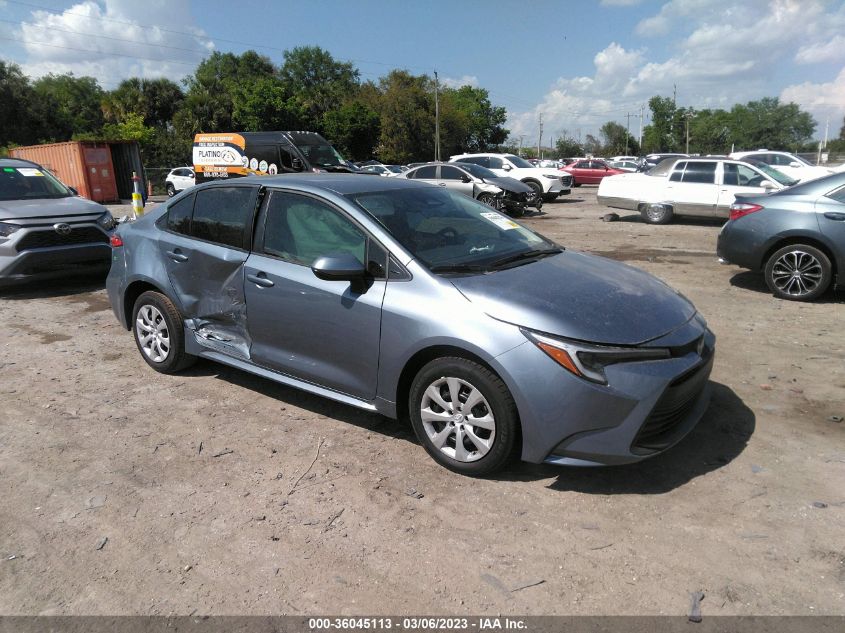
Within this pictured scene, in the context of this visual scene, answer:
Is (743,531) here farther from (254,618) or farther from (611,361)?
(254,618)

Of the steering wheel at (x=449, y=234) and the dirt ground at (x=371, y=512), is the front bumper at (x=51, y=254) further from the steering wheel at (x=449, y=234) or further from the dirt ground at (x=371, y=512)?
the steering wheel at (x=449, y=234)

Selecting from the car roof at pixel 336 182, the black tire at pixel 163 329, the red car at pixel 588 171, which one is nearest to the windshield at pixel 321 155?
the black tire at pixel 163 329

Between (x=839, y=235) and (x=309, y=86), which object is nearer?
(x=839, y=235)

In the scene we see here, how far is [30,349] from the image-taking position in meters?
5.90

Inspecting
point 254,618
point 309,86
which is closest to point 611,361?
point 254,618

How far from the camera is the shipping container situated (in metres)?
23.1

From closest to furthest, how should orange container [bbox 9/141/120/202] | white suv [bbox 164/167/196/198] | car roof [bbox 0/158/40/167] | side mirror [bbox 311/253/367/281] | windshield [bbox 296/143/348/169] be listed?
side mirror [bbox 311/253/367/281]
car roof [bbox 0/158/40/167]
windshield [bbox 296/143/348/169]
orange container [bbox 9/141/120/202]
white suv [bbox 164/167/196/198]

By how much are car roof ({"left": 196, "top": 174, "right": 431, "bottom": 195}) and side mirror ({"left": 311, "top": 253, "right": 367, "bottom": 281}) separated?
2.12ft

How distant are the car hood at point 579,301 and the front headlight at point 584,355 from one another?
0.04m

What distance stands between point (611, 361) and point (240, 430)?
2463mm

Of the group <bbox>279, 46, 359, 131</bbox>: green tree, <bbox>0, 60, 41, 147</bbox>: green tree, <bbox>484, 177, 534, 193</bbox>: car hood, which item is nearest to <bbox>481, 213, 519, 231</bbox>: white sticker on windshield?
<bbox>484, 177, 534, 193</bbox>: car hood

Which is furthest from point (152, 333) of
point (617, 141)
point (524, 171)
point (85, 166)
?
point (617, 141)

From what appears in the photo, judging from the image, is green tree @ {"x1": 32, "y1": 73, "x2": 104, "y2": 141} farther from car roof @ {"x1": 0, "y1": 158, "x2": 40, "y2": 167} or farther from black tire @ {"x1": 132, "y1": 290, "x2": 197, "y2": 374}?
black tire @ {"x1": 132, "y1": 290, "x2": 197, "y2": 374}

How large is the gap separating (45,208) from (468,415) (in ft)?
24.0
